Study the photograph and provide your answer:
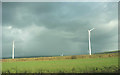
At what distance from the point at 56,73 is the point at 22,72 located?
8.10 feet

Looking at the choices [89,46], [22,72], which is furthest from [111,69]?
[89,46]

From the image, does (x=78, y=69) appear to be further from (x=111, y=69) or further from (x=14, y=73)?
(x=14, y=73)

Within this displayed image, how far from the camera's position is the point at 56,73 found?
9477 mm

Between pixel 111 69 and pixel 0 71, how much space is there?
7.60 m

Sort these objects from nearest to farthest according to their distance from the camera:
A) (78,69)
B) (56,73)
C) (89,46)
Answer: (56,73) → (78,69) → (89,46)

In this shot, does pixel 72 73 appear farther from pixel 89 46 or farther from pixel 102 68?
pixel 89 46

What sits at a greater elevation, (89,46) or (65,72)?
(89,46)

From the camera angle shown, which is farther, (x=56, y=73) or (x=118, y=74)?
(x=56, y=73)

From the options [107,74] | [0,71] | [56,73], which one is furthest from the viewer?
[0,71]

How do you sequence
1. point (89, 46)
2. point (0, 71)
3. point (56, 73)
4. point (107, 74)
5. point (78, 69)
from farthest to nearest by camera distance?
1. point (89, 46)
2. point (0, 71)
3. point (78, 69)
4. point (56, 73)
5. point (107, 74)

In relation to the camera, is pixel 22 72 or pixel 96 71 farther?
pixel 22 72

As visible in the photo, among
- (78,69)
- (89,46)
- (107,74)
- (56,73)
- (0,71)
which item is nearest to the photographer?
(107,74)

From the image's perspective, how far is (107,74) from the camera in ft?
29.1

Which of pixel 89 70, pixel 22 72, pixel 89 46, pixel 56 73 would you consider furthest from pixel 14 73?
pixel 89 46
